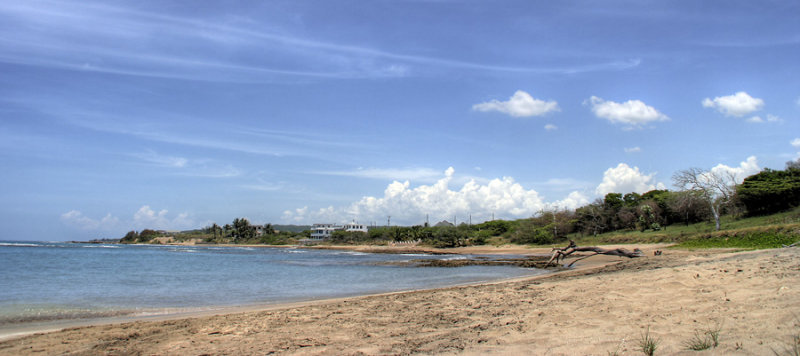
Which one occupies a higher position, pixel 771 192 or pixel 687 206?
pixel 771 192

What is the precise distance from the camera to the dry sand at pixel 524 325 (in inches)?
206

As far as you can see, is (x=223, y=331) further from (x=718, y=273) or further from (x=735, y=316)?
(x=718, y=273)

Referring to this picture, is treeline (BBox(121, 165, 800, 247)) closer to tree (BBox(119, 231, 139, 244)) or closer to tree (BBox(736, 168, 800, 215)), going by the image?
tree (BBox(736, 168, 800, 215))

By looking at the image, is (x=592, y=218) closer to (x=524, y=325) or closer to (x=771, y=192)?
(x=771, y=192)

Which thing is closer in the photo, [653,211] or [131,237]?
[653,211]

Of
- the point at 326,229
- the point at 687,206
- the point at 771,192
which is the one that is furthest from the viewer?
the point at 326,229

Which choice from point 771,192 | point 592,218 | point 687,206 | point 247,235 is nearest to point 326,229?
point 247,235

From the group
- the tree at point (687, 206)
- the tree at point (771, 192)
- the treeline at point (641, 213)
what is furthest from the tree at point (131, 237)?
the tree at point (771, 192)

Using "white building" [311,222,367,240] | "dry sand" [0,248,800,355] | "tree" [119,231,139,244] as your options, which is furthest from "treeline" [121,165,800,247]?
"tree" [119,231,139,244]

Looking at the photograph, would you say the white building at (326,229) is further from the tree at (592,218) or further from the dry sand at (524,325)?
the dry sand at (524,325)

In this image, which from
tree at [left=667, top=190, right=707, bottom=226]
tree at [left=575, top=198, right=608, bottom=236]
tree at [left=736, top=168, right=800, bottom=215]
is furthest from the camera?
tree at [left=575, top=198, right=608, bottom=236]

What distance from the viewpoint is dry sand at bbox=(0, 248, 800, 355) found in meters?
5.23

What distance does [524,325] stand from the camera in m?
6.84

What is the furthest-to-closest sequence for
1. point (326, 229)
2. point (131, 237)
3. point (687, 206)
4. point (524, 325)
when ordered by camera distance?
1. point (131, 237)
2. point (326, 229)
3. point (687, 206)
4. point (524, 325)
